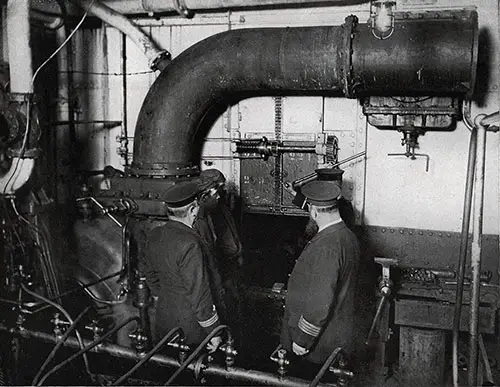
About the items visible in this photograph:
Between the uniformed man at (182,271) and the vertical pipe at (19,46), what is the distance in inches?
43.4

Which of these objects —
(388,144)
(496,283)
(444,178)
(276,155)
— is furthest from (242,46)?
(496,283)

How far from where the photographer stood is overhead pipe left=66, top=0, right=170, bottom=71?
4113 mm

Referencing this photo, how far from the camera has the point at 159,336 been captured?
3273mm

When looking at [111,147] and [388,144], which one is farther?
[111,147]

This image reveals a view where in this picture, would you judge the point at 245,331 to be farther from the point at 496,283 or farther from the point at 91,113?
the point at 91,113

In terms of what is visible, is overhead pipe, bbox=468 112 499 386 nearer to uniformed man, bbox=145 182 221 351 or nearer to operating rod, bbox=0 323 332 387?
operating rod, bbox=0 323 332 387

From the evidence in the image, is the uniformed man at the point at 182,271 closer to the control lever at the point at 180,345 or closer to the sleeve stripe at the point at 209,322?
the sleeve stripe at the point at 209,322

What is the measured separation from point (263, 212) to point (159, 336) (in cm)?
149

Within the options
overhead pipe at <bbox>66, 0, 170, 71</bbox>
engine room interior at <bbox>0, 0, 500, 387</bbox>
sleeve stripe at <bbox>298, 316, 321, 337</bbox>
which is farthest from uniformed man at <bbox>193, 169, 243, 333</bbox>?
overhead pipe at <bbox>66, 0, 170, 71</bbox>

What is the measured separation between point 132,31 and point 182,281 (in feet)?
7.39

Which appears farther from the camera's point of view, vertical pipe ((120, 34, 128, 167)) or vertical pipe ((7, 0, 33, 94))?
vertical pipe ((120, 34, 128, 167))

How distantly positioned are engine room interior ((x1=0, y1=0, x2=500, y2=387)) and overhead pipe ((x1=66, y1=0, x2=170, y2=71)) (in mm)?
17

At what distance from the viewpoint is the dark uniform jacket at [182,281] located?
2.92m

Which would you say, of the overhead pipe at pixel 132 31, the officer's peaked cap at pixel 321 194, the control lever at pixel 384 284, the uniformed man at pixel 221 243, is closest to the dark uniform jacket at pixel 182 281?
the uniformed man at pixel 221 243
